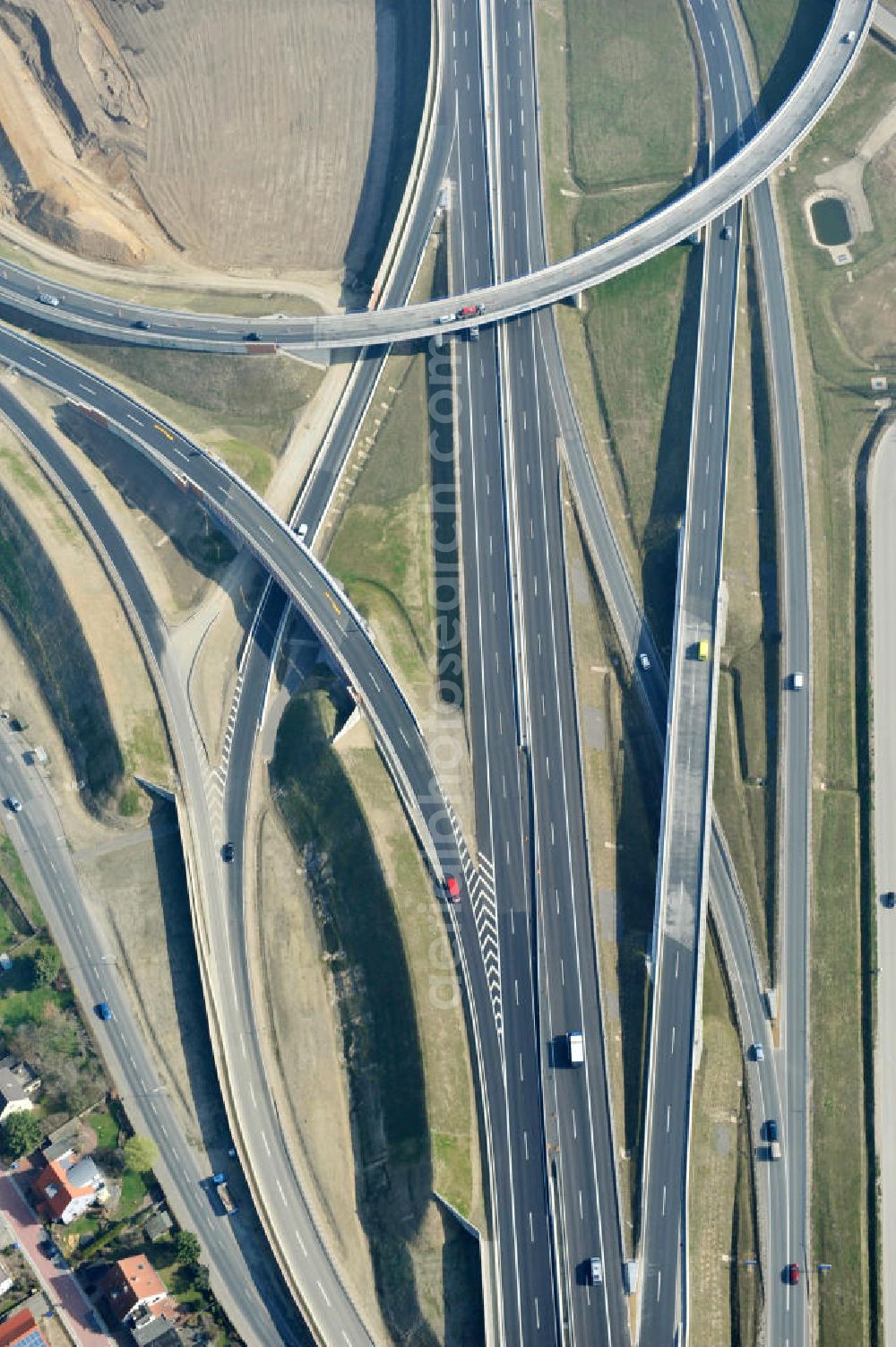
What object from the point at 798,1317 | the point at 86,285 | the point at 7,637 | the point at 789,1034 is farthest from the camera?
the point at 86,285

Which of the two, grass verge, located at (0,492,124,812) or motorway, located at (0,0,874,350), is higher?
motorway, located at (0,0,874,350)

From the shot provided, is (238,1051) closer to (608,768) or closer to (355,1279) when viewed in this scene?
(355,1279)

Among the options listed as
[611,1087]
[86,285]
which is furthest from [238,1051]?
[86,285]

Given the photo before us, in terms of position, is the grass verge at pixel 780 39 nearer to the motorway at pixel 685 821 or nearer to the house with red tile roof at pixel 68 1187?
the motorway at pixel 685 821

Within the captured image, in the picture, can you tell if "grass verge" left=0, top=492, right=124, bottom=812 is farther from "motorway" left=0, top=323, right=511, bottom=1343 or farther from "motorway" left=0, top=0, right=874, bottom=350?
"motorway" left=0, top=0, right=874, bottom=350

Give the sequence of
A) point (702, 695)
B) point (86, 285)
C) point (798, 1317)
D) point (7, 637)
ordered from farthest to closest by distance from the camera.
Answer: point (86, 285) < point (7, 637) < point (702, 695) < point (798, 1317)

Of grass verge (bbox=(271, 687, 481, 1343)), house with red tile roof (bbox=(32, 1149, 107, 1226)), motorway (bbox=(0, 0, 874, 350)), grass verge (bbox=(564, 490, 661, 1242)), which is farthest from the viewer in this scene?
motorway (bbox=(0, 0, 874, 350))

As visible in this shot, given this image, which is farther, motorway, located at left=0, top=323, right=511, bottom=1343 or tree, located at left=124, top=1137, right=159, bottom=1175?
tree, located at left=124, top=1137, right=159, bottom=1175

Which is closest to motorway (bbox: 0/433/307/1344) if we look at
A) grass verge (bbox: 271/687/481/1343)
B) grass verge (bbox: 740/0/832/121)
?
grass verge (bbox: 271/687/481/1343)
